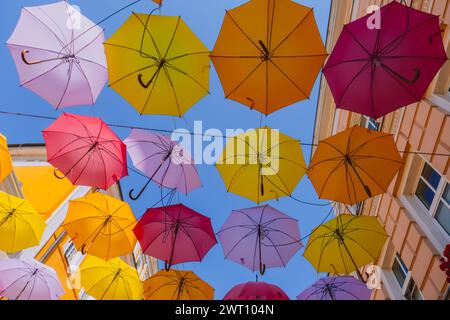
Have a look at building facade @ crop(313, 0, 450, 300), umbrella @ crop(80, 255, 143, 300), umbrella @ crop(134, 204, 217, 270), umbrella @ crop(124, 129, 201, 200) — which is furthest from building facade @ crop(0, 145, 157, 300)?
building facade @ crop(313, 0, 450, 300)

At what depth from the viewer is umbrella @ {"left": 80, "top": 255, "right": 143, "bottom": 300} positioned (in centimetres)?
903

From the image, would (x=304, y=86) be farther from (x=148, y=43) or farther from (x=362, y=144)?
(x=148, y=43)

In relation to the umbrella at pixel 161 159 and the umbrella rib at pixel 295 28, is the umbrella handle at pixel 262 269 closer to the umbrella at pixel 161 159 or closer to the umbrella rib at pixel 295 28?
the umbrella at pixel 161 159

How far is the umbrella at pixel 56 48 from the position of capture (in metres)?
6.19

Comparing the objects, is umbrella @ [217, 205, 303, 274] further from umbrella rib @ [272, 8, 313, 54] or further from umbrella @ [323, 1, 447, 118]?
umbrella rib @ [272, 8, 313, 54]

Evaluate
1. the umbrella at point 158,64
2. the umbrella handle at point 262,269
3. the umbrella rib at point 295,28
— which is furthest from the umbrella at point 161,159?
the umbrella rib at point 295,28

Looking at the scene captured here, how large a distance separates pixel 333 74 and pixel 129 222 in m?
5.90

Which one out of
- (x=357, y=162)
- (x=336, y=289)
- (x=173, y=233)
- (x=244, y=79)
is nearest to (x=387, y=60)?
(x=357, y=162)

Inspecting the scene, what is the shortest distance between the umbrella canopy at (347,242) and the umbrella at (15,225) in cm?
706

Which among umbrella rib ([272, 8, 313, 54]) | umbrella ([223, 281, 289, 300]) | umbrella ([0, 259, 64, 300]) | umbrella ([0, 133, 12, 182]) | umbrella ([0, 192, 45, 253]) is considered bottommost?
umbrella ([0, 259, 64, 300])

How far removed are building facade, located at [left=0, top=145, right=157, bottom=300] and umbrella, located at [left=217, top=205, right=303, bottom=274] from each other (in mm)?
5597

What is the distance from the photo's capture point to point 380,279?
9.77 m

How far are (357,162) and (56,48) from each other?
21.8 feet

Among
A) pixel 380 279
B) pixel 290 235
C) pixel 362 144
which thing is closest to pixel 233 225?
pixel 290 235
